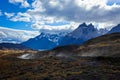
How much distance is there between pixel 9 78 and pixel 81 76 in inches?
555

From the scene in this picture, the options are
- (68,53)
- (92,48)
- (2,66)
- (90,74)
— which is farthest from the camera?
(68,53)

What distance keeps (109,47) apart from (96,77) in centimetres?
6991

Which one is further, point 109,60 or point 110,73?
point 109,60

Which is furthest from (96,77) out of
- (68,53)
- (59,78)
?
(68,53)

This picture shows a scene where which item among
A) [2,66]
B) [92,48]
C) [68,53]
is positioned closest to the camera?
[2,66]

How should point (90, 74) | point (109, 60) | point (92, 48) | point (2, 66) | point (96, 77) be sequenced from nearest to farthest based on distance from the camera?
1. point (96, 77)
2. point (90, 74)
3. point (2, 66)
4. point (109, 60)
5. point (92, 48)

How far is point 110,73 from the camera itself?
5103 centimetres

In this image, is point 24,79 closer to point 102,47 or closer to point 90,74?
point 90,74

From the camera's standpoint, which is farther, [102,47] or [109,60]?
[102,47]

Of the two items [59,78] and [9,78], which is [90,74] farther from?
[9,78]

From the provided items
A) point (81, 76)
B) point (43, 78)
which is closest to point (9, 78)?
point (43, 78)

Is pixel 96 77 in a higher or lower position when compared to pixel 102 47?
lower

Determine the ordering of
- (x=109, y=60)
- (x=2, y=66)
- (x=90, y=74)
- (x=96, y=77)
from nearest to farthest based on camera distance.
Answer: (x=96, y=77) < (x=90, y=74) < (x=2, y=66) < (x=109, y=60)

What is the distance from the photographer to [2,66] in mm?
69062
